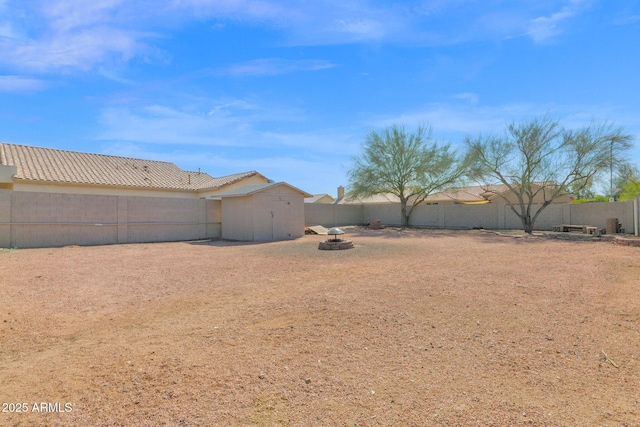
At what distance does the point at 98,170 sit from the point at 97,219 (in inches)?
348

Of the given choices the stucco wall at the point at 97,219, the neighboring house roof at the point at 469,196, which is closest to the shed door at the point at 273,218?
the stucco wall at the point at 97,219

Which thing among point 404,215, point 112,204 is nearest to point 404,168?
point 404,215

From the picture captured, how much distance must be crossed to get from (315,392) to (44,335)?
336 cm

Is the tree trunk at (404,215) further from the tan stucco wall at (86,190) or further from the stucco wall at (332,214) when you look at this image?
the tan stucco wall at (86,190)

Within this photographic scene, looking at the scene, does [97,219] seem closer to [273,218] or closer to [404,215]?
[273,218]

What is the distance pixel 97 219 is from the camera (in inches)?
587

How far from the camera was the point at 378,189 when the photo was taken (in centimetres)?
2842

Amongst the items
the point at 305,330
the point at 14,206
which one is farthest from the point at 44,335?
the point at 14,206

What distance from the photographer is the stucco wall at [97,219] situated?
42.8 feet

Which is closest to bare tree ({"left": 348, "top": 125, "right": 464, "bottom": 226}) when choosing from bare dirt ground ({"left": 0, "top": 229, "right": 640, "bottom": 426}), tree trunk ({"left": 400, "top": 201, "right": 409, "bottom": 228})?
tree trunk ({"left": 400, "top": 201, "right": 409, "bottom": 228})

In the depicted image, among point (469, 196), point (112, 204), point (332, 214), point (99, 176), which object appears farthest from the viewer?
point (469, 196)

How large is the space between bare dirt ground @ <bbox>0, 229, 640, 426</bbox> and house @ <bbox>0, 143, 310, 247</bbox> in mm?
7316

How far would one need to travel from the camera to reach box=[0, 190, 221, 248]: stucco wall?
13055mm

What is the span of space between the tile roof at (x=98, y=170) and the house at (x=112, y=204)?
5 centimetres
